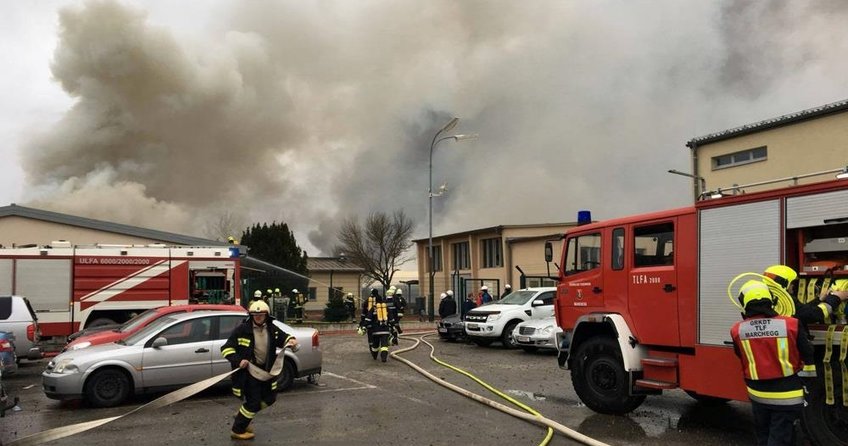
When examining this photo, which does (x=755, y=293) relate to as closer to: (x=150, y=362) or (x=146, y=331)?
(x=150, y=362)

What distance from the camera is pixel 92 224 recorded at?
24.7 meters

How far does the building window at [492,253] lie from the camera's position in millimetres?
39425

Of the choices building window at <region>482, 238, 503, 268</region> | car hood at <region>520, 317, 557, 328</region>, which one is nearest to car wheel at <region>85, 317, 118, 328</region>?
car hood at <region>520, 317, 557, 328</region>

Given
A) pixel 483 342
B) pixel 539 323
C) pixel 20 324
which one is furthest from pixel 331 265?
pixel 20 324

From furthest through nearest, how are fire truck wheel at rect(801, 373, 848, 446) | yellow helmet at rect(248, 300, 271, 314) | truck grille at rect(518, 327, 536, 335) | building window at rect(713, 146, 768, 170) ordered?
building window at rect(713, 146, 768, 170) → truck grille at rect(518, 327, 536, 335) → yellow helmet at rect(248, 300, 271, 314) → fire truck wheel at rect(801, 373, 848, 446)

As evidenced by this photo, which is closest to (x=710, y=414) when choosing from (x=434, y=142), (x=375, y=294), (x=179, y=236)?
(x=375, y=294)

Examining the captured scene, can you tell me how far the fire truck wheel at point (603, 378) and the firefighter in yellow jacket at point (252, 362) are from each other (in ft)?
11.9

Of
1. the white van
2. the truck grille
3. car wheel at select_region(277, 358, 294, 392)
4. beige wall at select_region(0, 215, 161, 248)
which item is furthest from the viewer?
beige wall at select_region(0, 215, 161, 248)

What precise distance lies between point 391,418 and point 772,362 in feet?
14.2

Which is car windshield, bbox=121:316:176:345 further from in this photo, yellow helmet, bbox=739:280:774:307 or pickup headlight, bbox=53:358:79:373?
yellow helmet, bbox=739:280:774:307

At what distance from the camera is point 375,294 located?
45.1 ft

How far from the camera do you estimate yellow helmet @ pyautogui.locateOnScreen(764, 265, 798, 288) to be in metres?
5.60

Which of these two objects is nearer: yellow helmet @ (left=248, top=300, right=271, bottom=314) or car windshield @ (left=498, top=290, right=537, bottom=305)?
yellow helmet @ (left=248, top=300, right=271, bottom=314)

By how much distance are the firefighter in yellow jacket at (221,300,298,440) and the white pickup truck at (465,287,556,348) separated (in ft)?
32.6
